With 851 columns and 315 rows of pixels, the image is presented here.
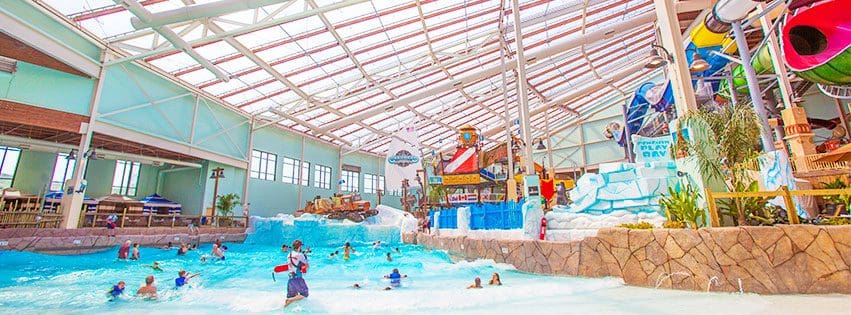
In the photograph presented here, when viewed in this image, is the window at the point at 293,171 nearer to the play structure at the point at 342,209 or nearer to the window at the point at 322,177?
the window at the point at 322,177

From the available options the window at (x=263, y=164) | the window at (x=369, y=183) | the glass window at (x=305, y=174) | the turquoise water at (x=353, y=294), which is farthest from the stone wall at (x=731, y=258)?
the window at (x=369, y=183)

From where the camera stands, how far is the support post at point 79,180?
12.1 m

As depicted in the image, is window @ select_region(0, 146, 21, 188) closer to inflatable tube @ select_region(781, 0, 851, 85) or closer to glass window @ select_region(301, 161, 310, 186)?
glass window @ select_region(301, 161, 310, 186)

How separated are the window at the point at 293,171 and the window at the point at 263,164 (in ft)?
2.70

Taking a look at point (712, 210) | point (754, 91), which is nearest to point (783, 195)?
point (712, 210)

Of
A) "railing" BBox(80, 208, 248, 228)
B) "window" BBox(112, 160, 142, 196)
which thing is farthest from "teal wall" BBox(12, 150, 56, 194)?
"railing" BBox(80, 208, 248, 228)

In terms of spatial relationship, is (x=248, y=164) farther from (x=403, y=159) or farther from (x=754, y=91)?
(x=754, y=91)

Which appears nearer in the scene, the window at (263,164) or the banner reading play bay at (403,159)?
the banner reading play bay at (403,159)

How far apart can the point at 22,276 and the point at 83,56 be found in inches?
283

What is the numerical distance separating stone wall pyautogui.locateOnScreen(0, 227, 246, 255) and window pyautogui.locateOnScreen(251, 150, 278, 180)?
217 inches

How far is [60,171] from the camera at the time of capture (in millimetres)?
18109

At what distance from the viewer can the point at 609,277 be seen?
6.27 metres

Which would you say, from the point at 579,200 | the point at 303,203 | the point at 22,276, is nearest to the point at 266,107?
the point at 303,203

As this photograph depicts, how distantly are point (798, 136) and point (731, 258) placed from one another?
891 cm
